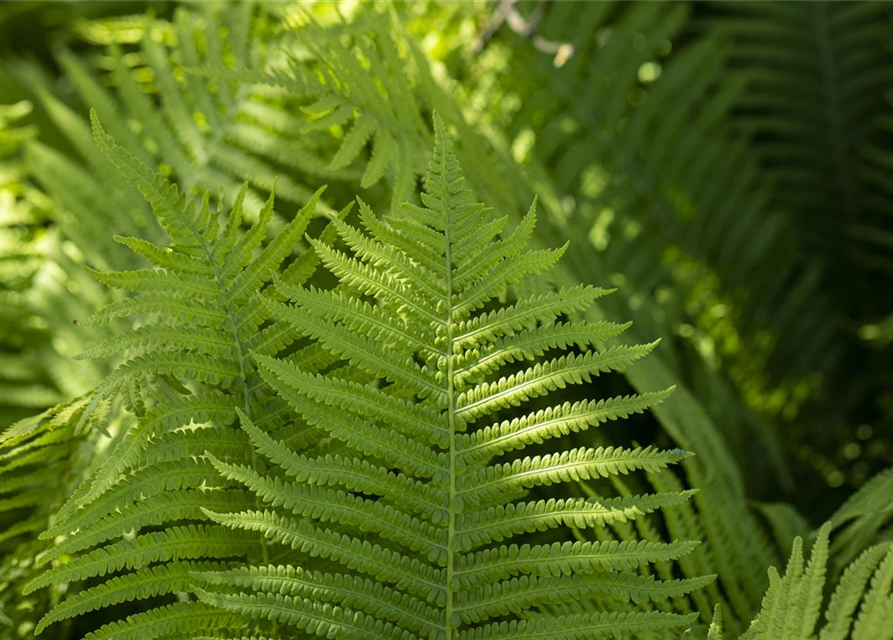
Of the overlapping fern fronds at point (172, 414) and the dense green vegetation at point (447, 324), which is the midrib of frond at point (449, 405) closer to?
the dense green vegetation at point (447, 324)

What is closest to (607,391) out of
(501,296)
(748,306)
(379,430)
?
(748,306)

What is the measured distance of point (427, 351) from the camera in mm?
758

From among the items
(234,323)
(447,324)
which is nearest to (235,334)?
(234,323)

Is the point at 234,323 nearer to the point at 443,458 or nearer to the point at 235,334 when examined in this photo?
the point at 235,334

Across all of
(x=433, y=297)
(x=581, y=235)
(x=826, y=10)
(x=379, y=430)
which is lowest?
(x=379, y=430)

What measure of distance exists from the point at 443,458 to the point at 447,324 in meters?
0.11

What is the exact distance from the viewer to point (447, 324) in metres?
0.75

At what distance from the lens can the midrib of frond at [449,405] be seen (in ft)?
2.42

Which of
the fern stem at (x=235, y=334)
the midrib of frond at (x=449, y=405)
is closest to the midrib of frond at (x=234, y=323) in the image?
the fern stem at (x=235, y=334)

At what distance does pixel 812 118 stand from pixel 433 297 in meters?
1.28

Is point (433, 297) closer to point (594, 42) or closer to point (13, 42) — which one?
point (594, 42)

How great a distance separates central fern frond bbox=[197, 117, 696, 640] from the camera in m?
0.70

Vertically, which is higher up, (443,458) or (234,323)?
(234,323)

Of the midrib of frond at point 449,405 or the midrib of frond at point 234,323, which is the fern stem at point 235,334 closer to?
the midrib of frond at point 234,323
